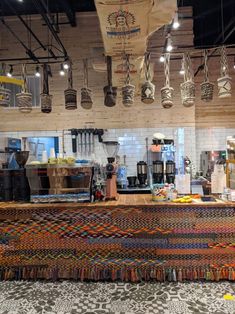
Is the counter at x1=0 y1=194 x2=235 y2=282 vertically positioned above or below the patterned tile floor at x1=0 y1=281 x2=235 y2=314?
above

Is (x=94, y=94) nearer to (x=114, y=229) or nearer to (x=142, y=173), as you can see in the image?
(x=142, y=173)

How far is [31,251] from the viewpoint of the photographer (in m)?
3.44

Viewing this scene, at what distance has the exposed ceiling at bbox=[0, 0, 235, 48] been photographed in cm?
688

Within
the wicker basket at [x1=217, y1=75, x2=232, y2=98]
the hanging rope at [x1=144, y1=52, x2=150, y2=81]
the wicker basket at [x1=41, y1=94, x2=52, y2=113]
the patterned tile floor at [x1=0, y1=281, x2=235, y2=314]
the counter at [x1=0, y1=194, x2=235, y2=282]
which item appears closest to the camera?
the patterned tile floor at [x1=0, y1=281, x2=235, y2=314]

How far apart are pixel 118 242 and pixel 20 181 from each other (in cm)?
147

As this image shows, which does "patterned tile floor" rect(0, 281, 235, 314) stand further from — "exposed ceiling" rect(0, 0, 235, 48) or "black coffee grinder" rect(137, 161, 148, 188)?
"exposed ceiling" rect(0, 0, 235, 48)

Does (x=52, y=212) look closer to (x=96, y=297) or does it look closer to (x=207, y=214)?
(x=96, y=297)

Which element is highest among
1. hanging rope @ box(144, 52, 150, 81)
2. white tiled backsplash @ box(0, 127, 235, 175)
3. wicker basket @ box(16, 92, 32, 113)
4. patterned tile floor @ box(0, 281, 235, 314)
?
hanging rope @ box(144, 52, 150, 81)

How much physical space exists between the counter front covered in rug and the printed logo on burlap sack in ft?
6.39

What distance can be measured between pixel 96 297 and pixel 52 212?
3.66ft

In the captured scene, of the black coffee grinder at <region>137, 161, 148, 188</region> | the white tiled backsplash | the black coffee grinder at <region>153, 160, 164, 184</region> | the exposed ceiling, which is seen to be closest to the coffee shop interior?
the black coffee grinder at <region>153, 160, 164, 184</region>

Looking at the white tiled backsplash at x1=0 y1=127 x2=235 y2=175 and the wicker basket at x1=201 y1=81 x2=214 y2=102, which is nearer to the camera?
the wicker basket at x1=201 y1=81 x2=214 y2=102

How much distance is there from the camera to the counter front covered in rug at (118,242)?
3.31m

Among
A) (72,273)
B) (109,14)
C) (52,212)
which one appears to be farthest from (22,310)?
(109,14)
